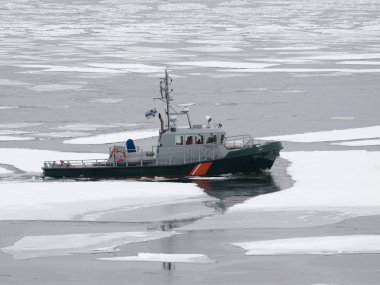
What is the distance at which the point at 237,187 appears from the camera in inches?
1077

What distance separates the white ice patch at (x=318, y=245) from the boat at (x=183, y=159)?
26.7 ft

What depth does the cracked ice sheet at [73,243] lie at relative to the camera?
20.0 meters

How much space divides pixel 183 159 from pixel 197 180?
3.05ft

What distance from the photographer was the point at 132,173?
28859 mm

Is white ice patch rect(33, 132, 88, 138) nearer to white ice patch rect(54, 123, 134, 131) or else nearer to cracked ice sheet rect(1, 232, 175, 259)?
white ice patch rect(54, 123, 134, 131)

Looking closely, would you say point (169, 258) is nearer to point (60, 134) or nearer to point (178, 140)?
point (178, 140)

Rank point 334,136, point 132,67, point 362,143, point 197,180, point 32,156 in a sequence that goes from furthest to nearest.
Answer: point 132,67
point 334,136
point 362,143
point 32,156
point 197,180

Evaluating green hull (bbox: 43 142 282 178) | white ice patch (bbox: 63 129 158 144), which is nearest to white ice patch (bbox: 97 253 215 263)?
green hull (bbox: 43 142 282 178)

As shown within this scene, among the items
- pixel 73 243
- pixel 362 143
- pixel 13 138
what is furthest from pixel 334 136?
pixel 73 243

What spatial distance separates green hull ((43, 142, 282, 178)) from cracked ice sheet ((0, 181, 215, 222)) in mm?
665

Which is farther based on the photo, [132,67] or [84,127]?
[132,67]

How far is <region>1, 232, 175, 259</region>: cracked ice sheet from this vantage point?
20.0 metres

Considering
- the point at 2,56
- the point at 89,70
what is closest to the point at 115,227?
the point at 89,70

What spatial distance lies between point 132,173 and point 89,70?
29.5 m
